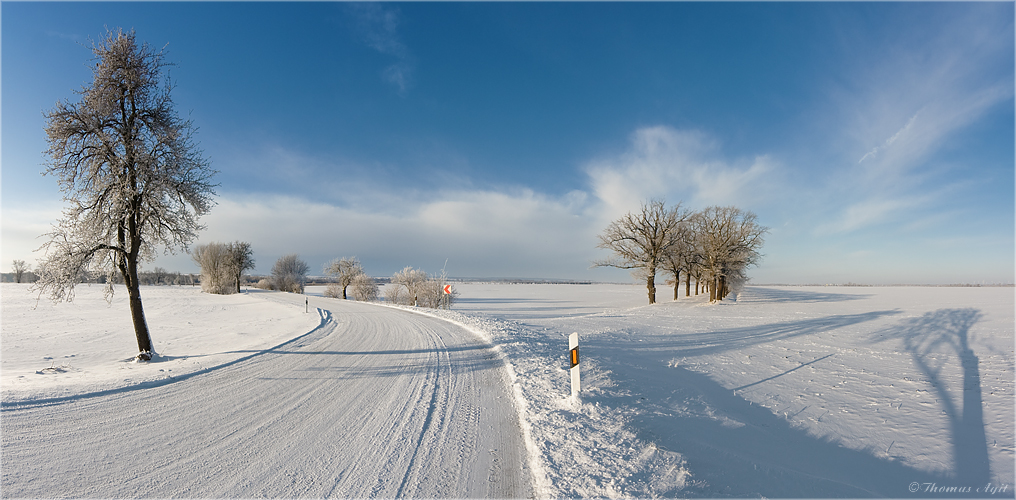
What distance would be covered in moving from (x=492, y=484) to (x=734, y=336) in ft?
42.6

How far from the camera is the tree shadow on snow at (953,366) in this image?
4574 mm

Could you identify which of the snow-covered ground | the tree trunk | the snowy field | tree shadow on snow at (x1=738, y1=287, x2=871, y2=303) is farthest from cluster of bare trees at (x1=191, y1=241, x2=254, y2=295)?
tree shadow on snow at (x1=738, y1=287, x2=871, y2=303)

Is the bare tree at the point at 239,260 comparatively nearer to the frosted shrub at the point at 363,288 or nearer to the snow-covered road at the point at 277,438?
the frosted shrub at the point at 363,288

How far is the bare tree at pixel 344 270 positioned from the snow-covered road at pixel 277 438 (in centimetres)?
4467

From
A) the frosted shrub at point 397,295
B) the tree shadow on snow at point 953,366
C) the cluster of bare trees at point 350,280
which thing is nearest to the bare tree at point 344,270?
the cluster of bare trees at point 350,280

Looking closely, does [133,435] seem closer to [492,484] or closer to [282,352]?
[492,484]

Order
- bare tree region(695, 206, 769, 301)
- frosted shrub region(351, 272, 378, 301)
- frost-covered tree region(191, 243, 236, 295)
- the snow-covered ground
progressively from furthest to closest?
frost-covered tree region(191, 243, 236, 295)
frosted shrub region(351, 272, 378, 301)
bare tree region(695, 206, 769, 301)
the snow-covered ground

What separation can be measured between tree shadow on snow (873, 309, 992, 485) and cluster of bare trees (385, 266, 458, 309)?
26878mm

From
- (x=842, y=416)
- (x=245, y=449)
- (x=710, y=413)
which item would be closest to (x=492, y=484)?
(x=245, y=449)

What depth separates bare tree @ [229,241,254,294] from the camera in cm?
5568

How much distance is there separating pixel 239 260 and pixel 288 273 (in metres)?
10.9

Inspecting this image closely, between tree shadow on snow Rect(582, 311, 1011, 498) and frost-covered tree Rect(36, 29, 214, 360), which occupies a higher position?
frost-covered tree Rect(36, 29, 214, 360)

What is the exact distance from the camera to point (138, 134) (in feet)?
31.2

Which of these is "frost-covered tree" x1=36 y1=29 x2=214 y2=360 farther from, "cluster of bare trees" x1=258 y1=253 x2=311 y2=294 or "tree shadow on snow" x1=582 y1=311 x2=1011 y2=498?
"cluster of bare trees" x1=258 y1=253 x2=311 y2=294
